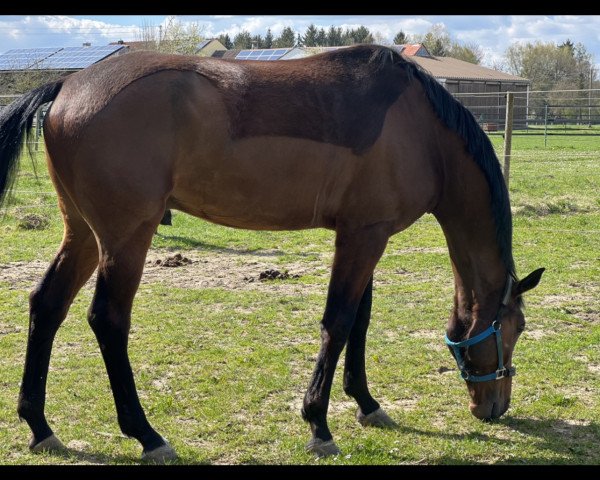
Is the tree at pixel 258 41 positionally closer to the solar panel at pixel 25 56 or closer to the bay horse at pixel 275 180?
the solar panel at pixel 25 56

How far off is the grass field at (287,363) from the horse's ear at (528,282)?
2.87ft

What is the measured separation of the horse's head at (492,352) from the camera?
14.1ft

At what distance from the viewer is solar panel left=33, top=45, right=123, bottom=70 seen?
27891 millimetres

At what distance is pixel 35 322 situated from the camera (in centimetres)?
402

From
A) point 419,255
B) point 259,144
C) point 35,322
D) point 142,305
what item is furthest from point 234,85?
point 419,255

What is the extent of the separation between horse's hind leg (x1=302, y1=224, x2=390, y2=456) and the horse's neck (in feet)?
1.82

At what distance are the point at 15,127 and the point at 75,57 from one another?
92.0 ft

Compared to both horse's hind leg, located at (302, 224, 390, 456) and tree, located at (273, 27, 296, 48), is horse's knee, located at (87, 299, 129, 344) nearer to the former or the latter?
horse's hind leg, located at (302, 224, 390, 456)

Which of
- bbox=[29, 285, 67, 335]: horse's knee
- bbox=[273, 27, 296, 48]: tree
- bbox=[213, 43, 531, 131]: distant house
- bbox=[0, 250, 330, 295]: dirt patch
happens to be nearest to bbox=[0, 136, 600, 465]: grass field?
bbox=[0, 250, 330, 295]: dirt patch

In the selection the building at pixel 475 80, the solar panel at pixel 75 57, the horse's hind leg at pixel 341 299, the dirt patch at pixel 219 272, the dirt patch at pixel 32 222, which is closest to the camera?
the horse's hind leg at pixel 341 299

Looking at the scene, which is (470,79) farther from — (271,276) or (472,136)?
(472,136)

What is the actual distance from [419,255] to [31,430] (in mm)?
6066

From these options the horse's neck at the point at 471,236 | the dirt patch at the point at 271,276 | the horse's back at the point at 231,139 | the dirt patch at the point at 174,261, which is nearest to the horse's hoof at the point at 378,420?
the horse's neck at the point at 471,236
